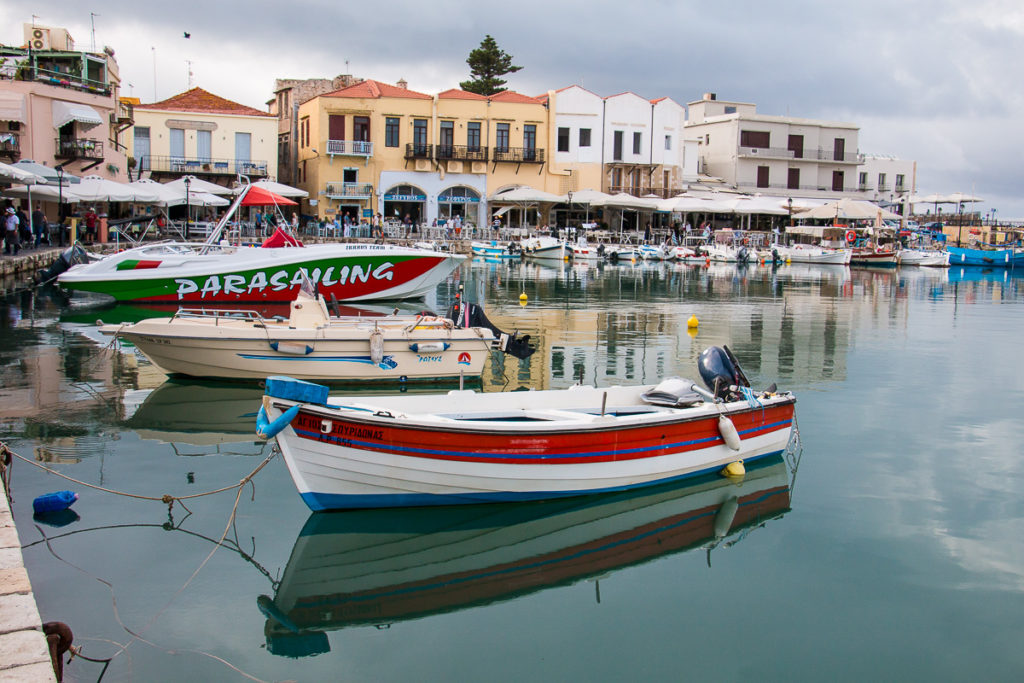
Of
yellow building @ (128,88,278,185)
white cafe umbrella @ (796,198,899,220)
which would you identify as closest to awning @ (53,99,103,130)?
yellow building @ (128,88,278,185)

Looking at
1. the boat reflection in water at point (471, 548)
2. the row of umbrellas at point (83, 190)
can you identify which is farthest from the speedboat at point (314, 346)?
the row of umbrellas at point (83, 190)

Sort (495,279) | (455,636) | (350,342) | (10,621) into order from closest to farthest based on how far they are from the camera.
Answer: (10,621), (455,636), (350,342), (495,279)

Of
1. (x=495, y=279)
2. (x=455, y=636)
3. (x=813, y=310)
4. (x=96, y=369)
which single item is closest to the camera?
(x=455, y=636)

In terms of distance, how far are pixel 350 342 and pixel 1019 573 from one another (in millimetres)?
8237

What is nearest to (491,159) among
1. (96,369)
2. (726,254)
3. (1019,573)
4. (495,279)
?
(726,254)

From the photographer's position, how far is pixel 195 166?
45.5 meters

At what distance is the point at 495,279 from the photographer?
32219 millimetres

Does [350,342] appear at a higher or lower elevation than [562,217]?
lower

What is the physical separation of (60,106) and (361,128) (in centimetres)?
1752

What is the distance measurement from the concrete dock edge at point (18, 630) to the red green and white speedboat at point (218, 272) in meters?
14.4

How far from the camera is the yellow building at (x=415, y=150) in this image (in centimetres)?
4816

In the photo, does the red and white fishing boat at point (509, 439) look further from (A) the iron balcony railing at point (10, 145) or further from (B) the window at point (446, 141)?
(B) the window at point (446, 141)

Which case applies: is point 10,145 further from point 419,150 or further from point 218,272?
point 419,150

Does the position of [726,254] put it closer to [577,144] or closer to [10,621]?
[577,144]
